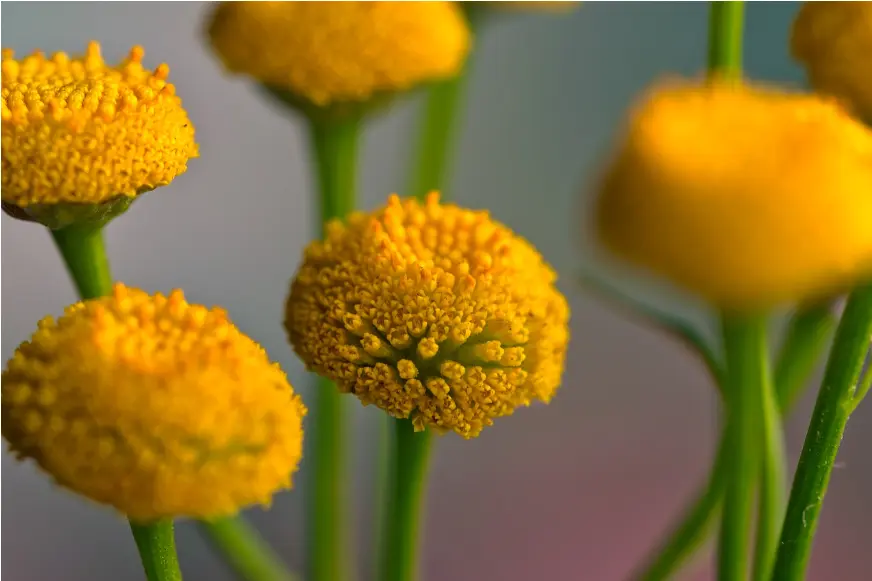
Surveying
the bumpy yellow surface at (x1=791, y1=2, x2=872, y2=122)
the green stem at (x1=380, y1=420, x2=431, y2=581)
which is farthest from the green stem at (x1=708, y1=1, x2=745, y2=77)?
the green stem at (x1=380, y1=420, x2=431, y2=581)

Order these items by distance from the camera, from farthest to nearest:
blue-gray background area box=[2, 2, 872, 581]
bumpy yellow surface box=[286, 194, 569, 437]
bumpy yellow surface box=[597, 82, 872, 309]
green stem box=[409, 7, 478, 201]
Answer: blue-gray background area box=[2, 2, 872, 581] < green stem box=[409, 7, 478, 201] < bumpy yellow surface box=[286, 194, 569, 437] < bumpy yellow surface box=[597, 82, 872, 309]

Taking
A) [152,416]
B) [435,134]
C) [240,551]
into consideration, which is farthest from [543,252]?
[152,416]

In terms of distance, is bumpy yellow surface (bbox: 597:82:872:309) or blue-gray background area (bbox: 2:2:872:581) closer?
bumpy yellow surface (bbox: 597:82:872:309)

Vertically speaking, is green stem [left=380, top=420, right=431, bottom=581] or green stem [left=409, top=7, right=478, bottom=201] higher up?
green stem [left=409, top=7, right=478, bottom=201]

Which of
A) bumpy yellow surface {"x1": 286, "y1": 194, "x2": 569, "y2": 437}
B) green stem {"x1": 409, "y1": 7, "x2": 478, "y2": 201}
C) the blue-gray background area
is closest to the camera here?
bumpy yellow surface {"x1": 286, "y1": 194, "x2": 569, "y2": 437}

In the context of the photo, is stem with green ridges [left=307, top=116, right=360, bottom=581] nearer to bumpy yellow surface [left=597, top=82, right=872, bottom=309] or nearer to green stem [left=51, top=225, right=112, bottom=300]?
green stem [left=51, top=225, right=112, bottom=300]

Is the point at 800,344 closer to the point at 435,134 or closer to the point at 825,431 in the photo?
the point at 825,431

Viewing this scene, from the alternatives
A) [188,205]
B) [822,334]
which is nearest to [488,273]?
[822,334]
